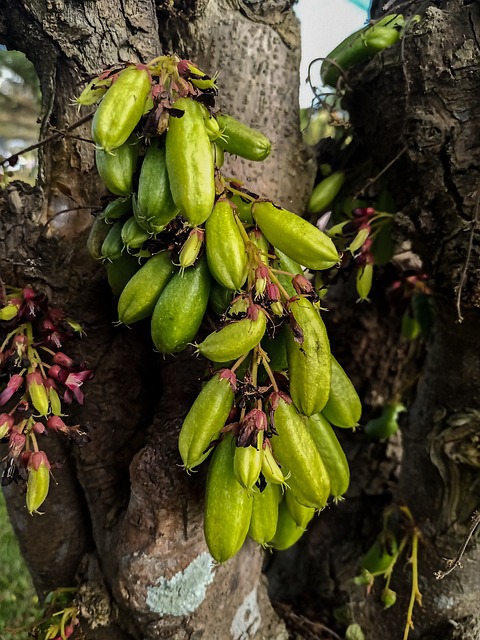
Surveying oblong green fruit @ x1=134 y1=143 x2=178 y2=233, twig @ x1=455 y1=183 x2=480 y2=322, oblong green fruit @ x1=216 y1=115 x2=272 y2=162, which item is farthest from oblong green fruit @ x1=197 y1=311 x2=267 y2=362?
twig @ x1=455 y1=183 x2=480 y2=322

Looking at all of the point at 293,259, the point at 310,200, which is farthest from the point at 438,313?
the point at 293,259

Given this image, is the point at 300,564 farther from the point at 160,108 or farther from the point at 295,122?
the point at 160,108

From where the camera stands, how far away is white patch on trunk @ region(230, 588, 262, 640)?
4.34 feet

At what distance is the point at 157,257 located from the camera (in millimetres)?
975

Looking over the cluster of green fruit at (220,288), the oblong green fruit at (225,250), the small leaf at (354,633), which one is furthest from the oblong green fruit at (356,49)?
the small leaf at (354,633)

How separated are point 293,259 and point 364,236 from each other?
0.35 m

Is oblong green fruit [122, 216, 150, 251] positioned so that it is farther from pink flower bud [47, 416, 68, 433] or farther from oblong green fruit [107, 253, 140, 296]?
pink flower bud [47, 416, 68, 433]

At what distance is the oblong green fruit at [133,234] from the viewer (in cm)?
95

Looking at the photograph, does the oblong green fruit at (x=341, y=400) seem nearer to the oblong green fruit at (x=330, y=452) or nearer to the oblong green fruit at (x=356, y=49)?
the oblong green fruit at (x=330, y=452)

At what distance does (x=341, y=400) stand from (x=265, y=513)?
25cm

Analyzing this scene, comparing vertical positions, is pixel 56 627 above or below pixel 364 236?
below

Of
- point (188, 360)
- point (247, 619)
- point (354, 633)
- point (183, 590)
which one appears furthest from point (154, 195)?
point (354, 633)

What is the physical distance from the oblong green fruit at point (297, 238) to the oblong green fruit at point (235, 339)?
5.6 inches

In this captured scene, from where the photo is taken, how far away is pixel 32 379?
1040 millimetres
